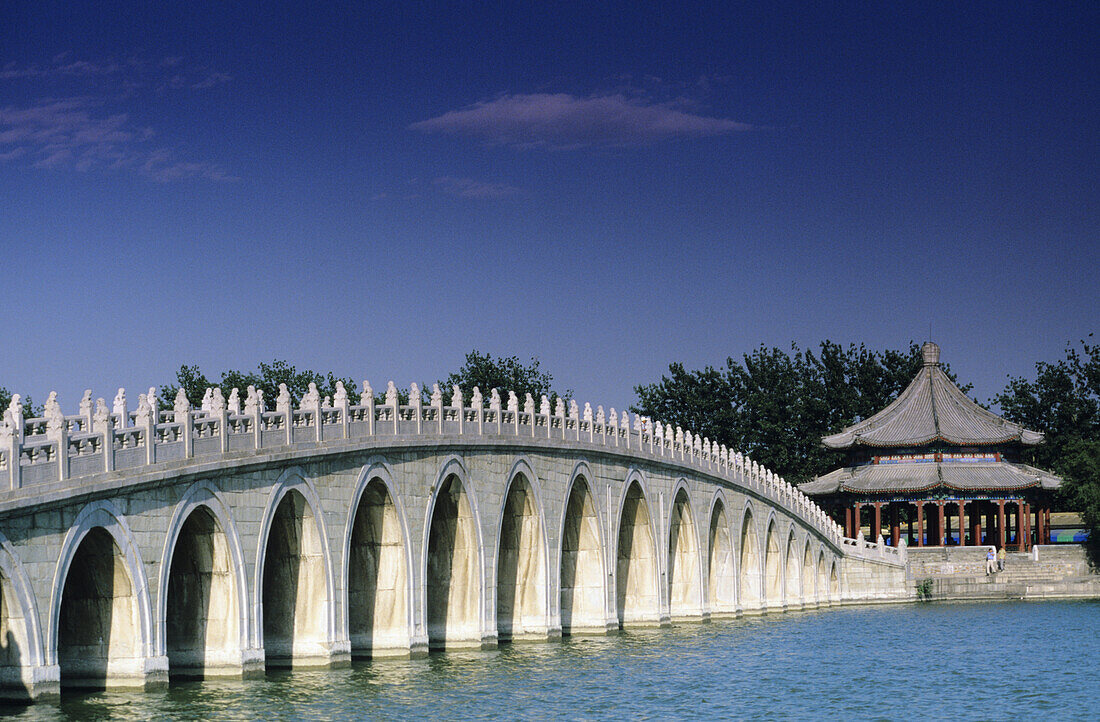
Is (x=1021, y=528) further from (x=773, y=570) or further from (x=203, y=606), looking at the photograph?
(x=203, y=606)

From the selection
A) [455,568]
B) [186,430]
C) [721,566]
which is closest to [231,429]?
[186,430]

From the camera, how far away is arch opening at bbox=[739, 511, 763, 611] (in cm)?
5922

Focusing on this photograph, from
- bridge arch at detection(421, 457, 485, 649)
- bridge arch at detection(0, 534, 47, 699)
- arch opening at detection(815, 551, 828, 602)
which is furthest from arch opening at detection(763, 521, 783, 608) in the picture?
bridge arch at detection(0, 534, 47, 699)

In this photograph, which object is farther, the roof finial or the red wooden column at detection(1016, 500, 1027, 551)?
the roof finial

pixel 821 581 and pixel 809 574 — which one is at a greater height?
pixel 809 574

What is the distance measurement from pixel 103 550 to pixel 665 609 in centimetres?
2704

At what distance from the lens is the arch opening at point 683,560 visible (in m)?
Result: 53.9

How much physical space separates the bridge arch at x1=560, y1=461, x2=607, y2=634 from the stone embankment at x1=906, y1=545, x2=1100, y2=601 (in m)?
25.7

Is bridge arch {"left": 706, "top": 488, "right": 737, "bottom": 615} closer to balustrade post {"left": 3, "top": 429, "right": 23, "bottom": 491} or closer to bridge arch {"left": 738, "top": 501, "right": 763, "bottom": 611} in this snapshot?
bridge arch {"left": 738, "top": 501, "right": 763, "bottom": 611}

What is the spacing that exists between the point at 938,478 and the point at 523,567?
36.4 meters

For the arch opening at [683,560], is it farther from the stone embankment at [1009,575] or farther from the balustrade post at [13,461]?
the balustrade post at [13,461]

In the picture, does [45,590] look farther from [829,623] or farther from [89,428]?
[829,623]

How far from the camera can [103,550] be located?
26.8m

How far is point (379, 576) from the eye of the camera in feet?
118
